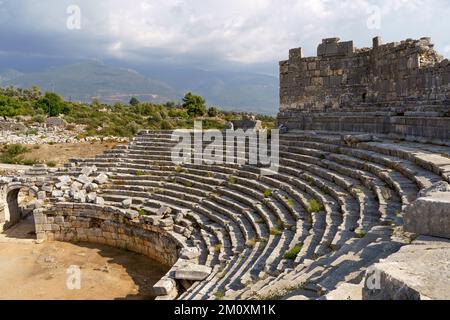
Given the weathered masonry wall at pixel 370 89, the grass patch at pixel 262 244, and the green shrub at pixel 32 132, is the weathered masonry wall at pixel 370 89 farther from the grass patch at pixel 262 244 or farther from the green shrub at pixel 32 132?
the green shrub at pixel 32 132

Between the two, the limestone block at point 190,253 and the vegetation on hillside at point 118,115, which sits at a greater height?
the vegetation on hillside at point 118,115

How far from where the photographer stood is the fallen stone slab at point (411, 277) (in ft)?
10.9

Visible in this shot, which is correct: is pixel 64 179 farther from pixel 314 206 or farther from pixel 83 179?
pixel 314 206

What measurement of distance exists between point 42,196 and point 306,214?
10878 millimetres

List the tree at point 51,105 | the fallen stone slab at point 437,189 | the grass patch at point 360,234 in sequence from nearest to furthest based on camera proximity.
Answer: the fallen stone slab at point 437,189 → the grass patch at point 360,234 → the tree at point 51,105

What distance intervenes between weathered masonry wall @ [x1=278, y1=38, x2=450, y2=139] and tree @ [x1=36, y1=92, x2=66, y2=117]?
37.9 metres

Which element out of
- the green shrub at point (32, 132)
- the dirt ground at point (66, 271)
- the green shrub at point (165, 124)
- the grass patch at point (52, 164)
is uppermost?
the green shrub at point (165, 124)

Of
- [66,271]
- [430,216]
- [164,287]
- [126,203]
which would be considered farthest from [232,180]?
[430,216]

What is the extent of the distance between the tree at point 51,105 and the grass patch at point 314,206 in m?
45.0

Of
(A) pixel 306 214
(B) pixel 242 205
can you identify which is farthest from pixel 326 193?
(B) pixel 242 205

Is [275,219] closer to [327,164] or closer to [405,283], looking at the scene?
[327,164]

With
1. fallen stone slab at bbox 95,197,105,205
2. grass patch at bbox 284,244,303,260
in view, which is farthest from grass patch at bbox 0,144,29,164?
grass patch at bbox 284,244,303,260

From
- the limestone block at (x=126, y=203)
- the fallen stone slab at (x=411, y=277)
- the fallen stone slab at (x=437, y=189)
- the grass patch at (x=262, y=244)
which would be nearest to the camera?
the fallen stone slab at (x=411, y=277)

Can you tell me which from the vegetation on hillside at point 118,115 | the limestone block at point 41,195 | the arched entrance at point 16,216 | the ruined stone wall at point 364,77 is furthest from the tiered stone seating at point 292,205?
the vegetation on hillside at point 118,115
